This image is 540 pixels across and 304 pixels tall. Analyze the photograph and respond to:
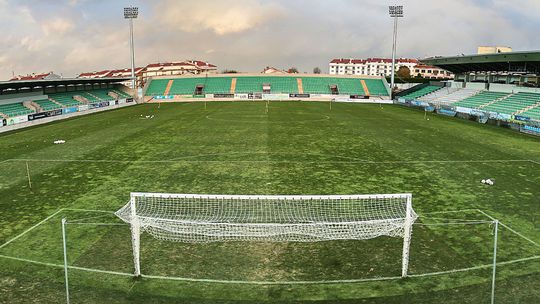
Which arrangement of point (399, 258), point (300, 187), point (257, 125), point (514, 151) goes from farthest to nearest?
1. point (257, 125)
2. point (514, 151)
3. point (300, 187)
4. point (399, 258)

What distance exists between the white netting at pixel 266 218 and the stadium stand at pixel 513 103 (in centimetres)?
3387

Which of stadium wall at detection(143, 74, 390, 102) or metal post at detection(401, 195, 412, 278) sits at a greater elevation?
stadium wall at detection(143, 74, 390, 102)

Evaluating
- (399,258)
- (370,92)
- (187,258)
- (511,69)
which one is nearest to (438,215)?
(399,258)

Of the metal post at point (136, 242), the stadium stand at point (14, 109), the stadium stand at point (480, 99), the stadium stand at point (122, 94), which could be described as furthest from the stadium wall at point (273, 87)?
the metal post at point (136, 242)

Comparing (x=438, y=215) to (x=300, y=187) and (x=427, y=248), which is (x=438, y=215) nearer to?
(x=427, y=248)

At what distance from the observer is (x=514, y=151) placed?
25.8 metres

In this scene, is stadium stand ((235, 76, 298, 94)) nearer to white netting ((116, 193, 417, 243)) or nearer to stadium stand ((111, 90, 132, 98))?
stadium stand ((111, 90, 132, 98))

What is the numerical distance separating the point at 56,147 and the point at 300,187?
1840 centimetres

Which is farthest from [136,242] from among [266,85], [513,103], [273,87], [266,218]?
[266,85]

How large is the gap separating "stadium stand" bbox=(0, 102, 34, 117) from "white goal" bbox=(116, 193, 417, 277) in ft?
112

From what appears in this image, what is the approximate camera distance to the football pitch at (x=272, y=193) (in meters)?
9.59

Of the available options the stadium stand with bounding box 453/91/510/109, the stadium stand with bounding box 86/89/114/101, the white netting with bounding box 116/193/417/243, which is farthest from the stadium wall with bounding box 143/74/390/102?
the white netting with bounding box 116/193/417/243

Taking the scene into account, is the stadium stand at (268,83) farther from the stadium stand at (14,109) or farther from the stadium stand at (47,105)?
the stadium stand at (14,109)

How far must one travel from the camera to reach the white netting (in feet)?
35.6
